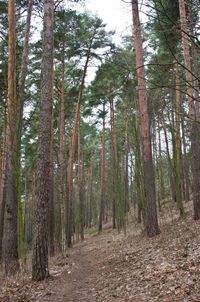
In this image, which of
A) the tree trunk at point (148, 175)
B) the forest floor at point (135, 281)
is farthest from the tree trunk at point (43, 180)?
the tree trunk at point (148, 175)

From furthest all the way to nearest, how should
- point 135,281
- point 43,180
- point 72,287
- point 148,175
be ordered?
point 148,175
point 43,180
point 72,287
point 135,281

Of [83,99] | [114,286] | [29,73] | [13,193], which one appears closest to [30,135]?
[83,99]

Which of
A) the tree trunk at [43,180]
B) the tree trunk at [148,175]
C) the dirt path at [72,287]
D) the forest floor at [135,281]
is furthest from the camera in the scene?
the tree trunk at [148,175]

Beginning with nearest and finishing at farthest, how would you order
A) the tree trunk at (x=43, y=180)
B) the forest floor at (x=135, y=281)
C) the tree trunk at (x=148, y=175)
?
the forest floor at (x=135, y=281)
the tree trunk at (x=43, y=180)
the tree trunk at (x=148, y=175)

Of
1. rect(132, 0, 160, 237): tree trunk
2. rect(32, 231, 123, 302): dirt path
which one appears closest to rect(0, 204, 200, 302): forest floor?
rect(32, 231, 123, 302): dirt path

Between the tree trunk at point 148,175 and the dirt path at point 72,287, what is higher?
the tree trunk at point 148,175

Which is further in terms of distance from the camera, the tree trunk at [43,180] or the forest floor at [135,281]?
the tree trunk at [43,180]

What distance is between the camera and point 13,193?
812 centimetres

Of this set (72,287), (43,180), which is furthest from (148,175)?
(72,287)

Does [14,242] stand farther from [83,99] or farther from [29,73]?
[83,99]

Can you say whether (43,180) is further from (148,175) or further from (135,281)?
(148,175)

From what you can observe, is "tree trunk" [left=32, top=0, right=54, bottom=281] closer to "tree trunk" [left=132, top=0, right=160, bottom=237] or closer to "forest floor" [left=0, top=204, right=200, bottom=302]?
"forest floor" [left=0, top=204, right=200, bottom=302]

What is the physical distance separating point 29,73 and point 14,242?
966cm

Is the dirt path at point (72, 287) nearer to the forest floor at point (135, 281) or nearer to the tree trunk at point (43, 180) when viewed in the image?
the forest floor at point (135, 281)
